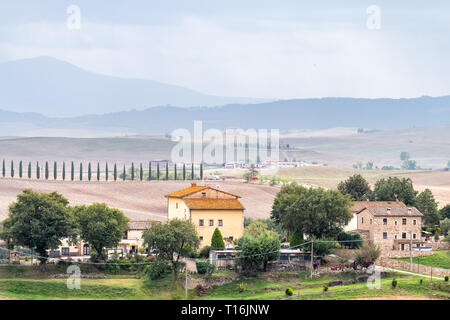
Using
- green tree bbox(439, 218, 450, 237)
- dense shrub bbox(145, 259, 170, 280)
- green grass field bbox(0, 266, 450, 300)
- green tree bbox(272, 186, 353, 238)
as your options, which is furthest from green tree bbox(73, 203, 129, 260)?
green tree bbox(439, 218, 450, 237)

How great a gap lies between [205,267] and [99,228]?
11314 millimetres

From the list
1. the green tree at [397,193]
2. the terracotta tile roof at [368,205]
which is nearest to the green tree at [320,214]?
the terracotta tile roof at [368,205]

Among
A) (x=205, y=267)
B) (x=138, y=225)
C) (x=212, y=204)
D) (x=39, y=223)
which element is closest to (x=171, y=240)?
(x=205, y=267)

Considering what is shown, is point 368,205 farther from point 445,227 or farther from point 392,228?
point 445,227

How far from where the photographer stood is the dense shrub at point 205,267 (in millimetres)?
66438

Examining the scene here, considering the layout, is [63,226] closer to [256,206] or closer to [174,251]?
[174,251]

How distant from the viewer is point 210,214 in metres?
78.9

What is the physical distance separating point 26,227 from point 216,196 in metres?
21.6

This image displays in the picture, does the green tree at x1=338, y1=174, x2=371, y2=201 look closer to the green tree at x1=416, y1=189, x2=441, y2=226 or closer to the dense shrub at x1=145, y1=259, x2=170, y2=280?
the green tree at x1=416, y1=189, x2=441, y2=226

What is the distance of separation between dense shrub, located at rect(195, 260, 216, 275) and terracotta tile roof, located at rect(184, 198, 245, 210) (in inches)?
471

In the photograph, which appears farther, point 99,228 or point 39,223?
point 99,228

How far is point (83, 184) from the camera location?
533 ft

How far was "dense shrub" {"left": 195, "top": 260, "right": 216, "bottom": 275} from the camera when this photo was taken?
66438mm
